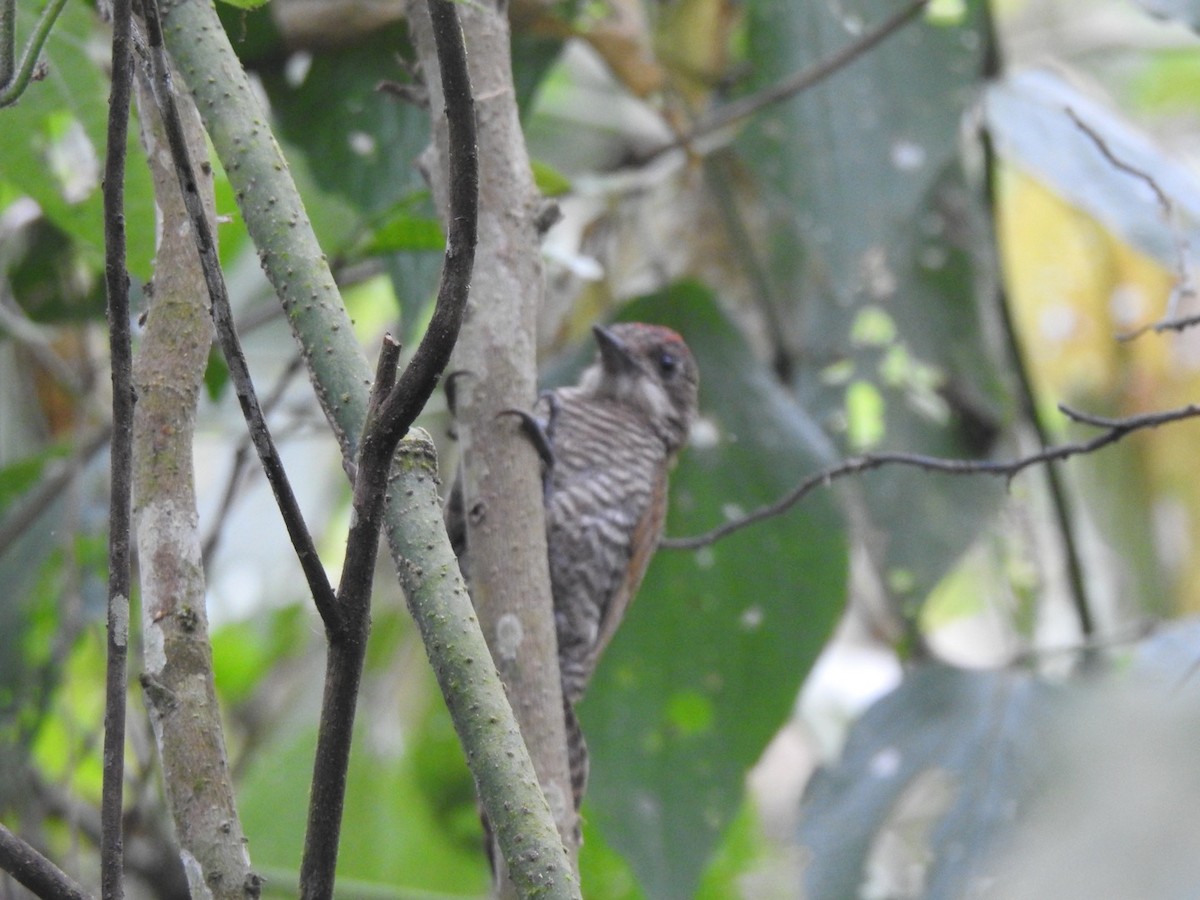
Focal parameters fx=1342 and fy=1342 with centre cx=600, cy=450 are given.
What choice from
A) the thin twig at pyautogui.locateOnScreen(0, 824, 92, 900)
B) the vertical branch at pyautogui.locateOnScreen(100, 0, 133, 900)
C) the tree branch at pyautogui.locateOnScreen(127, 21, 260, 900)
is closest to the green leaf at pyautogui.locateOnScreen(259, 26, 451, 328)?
the tree branch at pyautogui.locateOnScreen(127, 21, 260, 900)

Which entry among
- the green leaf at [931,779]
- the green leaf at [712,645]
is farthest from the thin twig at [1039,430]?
the green leaf at [712,645]

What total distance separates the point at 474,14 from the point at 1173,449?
3.14 metres

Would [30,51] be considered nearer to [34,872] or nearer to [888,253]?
[34,872]

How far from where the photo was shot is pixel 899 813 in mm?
3648

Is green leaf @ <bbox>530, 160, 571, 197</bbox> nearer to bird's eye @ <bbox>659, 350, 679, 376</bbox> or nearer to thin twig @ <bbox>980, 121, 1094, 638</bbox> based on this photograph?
bird's eye @ <bbox>659, 350, 679, 376</bbox>

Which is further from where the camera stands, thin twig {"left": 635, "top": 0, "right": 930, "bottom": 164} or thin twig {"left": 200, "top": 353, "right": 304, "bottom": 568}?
thin twig {"left": 635, "top": 0, "right": 930, "bottom": 164}

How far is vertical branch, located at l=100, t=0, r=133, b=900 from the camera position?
3.81 feet

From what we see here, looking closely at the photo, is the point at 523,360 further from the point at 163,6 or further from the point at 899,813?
the point at 899,813

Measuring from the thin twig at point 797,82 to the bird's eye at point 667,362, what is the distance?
0.59 m

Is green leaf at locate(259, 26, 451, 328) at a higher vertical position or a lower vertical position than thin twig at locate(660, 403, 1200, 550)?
higher

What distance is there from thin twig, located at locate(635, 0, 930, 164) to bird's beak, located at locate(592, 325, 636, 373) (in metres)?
0.61

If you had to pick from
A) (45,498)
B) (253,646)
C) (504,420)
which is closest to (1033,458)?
(504,420)

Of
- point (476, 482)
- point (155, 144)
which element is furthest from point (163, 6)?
point (476, 482)

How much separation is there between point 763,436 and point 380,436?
239 centimetres
